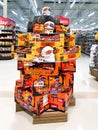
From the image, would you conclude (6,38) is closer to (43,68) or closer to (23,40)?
(23,40)

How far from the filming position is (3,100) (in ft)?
15.4

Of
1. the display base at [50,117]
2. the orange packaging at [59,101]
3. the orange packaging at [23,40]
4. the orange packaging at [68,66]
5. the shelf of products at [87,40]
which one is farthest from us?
the shelf of products at [87,40]

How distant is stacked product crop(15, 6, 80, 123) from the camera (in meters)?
3.72

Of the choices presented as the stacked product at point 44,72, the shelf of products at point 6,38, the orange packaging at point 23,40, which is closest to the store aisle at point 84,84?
the stacked product at point 44,72

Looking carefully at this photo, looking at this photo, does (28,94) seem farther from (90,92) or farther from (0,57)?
(0,57)

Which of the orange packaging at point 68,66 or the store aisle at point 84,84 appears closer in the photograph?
the orange packaging at point 68,66

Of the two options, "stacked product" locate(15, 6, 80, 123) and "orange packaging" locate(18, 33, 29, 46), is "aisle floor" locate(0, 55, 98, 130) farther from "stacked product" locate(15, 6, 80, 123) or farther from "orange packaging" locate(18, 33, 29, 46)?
"orange packaging" locate(18, 33, 29, 46)

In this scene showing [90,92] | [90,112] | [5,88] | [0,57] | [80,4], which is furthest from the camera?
[80,4]

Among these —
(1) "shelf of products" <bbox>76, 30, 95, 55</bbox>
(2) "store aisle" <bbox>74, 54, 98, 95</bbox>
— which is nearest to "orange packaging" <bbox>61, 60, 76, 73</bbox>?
(2) "store aisle" <bbox>74, 54, 98, 95</bbox>

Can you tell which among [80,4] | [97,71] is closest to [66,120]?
[97,71]

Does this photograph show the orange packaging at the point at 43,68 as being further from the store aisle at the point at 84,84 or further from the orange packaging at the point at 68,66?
the store aisle at the point at 84,84

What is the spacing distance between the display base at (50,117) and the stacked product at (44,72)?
2.6 inches

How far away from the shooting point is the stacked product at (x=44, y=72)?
12.2ft

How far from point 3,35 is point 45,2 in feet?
32.0
